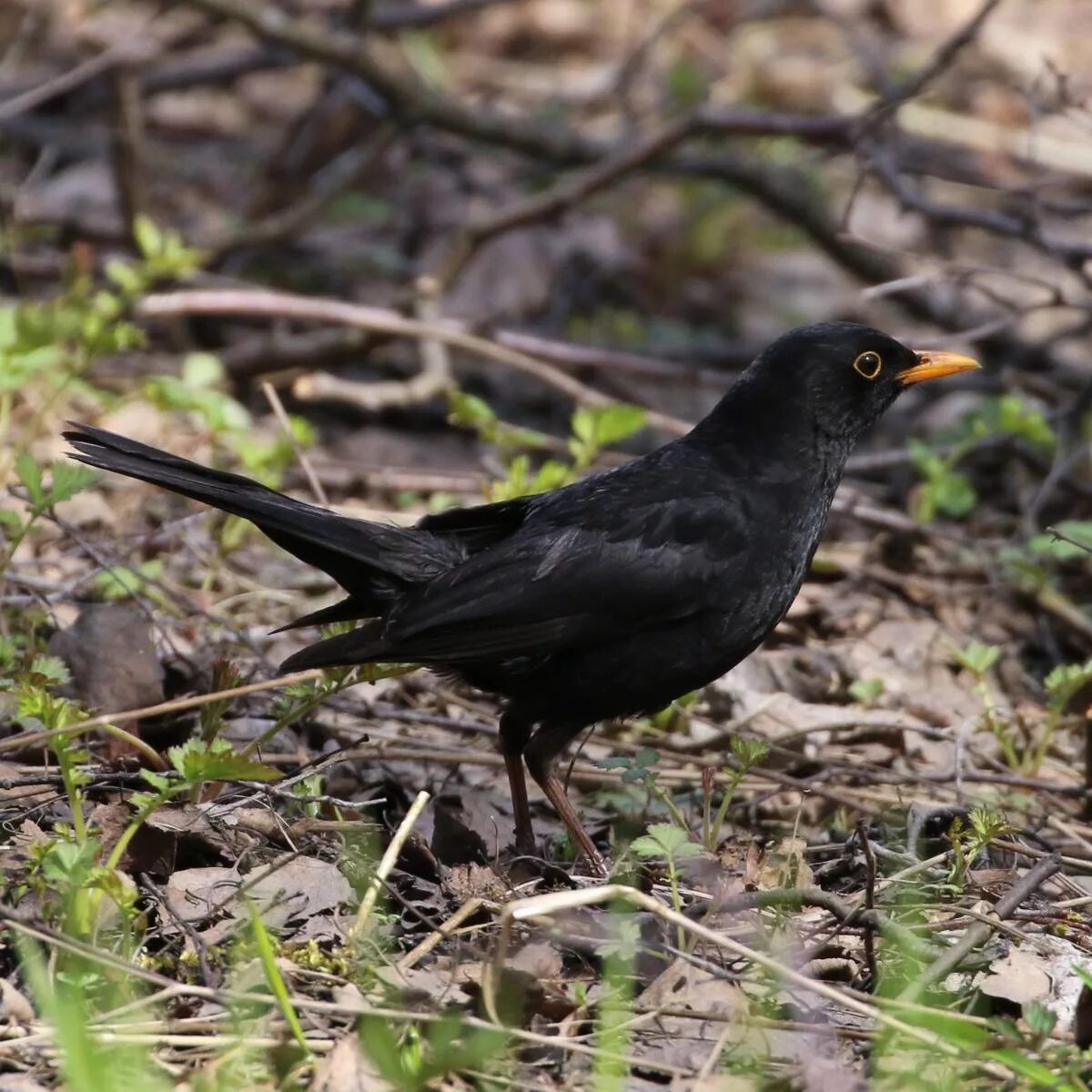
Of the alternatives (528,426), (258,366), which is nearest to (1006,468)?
(528,426)

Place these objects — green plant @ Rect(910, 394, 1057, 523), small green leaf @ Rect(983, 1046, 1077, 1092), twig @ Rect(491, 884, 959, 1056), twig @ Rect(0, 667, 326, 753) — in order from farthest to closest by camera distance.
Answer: green plant @ Rect(910, 394, 1057, 523), twig @ Rect(0, 667, 326, 753), twig @ Rect(491, 884, 959, 1056), small green leaf @ Rect(983, 1046, 1077, 1092)

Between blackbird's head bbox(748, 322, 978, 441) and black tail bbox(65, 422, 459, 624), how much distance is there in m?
1.11

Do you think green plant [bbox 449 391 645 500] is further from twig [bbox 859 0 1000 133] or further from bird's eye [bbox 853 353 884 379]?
twig [bbox 859 0 1000 133]

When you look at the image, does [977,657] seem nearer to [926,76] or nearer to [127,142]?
[926,76]

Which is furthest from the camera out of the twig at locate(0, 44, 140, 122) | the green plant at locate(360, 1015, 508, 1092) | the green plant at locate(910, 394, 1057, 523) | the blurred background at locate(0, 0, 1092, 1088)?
the twig at locate(0, 44, 140, 122)

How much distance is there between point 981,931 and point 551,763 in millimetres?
1267

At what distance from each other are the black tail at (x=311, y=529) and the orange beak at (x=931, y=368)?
4.95ft

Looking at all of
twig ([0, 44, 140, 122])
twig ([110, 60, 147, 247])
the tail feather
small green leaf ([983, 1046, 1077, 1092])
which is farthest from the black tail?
twig ([110, 60, 147, 247])

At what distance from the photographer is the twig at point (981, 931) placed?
3203mm

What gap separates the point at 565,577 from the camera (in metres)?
4.05

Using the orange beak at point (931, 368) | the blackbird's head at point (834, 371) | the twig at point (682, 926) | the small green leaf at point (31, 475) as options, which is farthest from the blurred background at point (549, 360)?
the orange beak at point (931, 368)

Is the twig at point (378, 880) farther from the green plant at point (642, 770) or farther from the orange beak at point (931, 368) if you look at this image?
the orange beak at point (931, 368)

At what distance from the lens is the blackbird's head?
4.57 metres

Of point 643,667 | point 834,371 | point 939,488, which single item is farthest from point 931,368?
point 643,667
